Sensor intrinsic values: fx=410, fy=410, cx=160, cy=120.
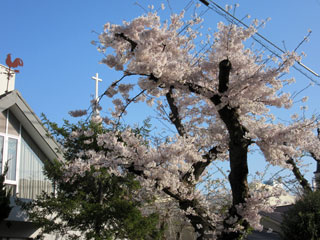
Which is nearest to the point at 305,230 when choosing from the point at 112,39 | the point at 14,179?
the point at 112,39

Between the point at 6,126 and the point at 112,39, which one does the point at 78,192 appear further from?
the point at 112,39

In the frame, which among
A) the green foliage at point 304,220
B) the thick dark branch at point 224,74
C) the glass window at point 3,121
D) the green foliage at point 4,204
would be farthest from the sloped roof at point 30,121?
the thick dark branch at point 224,74

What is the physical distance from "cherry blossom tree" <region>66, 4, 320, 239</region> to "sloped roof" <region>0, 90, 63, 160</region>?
5345 mm

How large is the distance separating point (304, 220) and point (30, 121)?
807 centimetres

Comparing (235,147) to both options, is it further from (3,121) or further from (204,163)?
(3,121)

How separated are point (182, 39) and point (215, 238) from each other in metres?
3.59

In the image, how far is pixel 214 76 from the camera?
765 centimetres

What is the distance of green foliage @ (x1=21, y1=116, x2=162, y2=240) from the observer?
9.72 m

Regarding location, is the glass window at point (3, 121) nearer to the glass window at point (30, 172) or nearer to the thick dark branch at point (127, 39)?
the glass window at point (30, 172)

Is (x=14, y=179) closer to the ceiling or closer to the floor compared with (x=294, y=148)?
closer to the ceiling

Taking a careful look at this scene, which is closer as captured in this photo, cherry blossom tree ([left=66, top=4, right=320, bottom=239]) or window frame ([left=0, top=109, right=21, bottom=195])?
cherry blossom tree ([left=66, top=4, right=320, bottom=239])

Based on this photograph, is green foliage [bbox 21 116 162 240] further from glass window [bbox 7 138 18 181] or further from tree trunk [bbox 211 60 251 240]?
tree trunk [bbox 211 60 251 240]

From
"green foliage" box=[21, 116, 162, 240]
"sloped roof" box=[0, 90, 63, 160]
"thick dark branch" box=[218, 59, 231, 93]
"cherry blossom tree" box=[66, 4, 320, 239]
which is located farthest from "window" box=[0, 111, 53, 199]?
"thick dark branch" box=[218, 59, 231, 93]

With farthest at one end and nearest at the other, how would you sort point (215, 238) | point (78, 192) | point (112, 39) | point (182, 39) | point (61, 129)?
point (61, 129) < point (78, 192) < point (182, 39) < point (215, 238) < point (112, 39)
